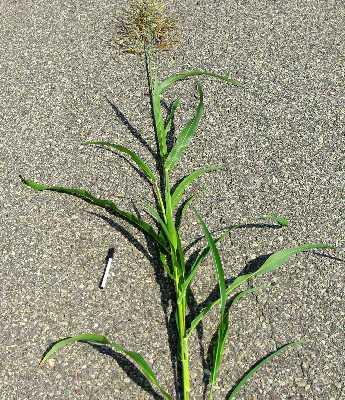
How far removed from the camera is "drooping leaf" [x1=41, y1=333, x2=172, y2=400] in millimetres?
1848

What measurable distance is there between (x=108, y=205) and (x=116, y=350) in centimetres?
55

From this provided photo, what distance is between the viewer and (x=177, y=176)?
260cm

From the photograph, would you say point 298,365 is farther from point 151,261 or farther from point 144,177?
point 144,177

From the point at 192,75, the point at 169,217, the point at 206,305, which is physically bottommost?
the point at 206,305

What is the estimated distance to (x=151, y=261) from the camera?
2293 mm

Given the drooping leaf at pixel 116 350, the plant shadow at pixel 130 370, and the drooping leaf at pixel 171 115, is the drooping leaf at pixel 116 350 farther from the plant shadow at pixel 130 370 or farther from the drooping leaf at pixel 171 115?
the drooping leaf at pixel 171 115

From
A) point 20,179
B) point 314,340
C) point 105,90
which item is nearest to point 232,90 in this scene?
point 105,90

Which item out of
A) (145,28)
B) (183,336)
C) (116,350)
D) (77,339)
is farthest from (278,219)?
(145,28)

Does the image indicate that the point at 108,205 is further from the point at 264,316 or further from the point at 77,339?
the point at 264,316

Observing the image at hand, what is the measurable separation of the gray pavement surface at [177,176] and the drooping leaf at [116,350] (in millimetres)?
45

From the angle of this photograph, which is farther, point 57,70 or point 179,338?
point 57,70

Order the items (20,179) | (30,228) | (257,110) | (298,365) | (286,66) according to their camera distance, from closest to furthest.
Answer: (298,365) < (30,228) < (20,179) < (257,110) < (286,66)

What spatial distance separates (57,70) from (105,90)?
32 cm

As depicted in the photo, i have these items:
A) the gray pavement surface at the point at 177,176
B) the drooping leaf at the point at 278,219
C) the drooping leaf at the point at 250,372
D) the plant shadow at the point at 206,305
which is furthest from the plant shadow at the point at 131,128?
the drooping leaf at the point at 250,372
